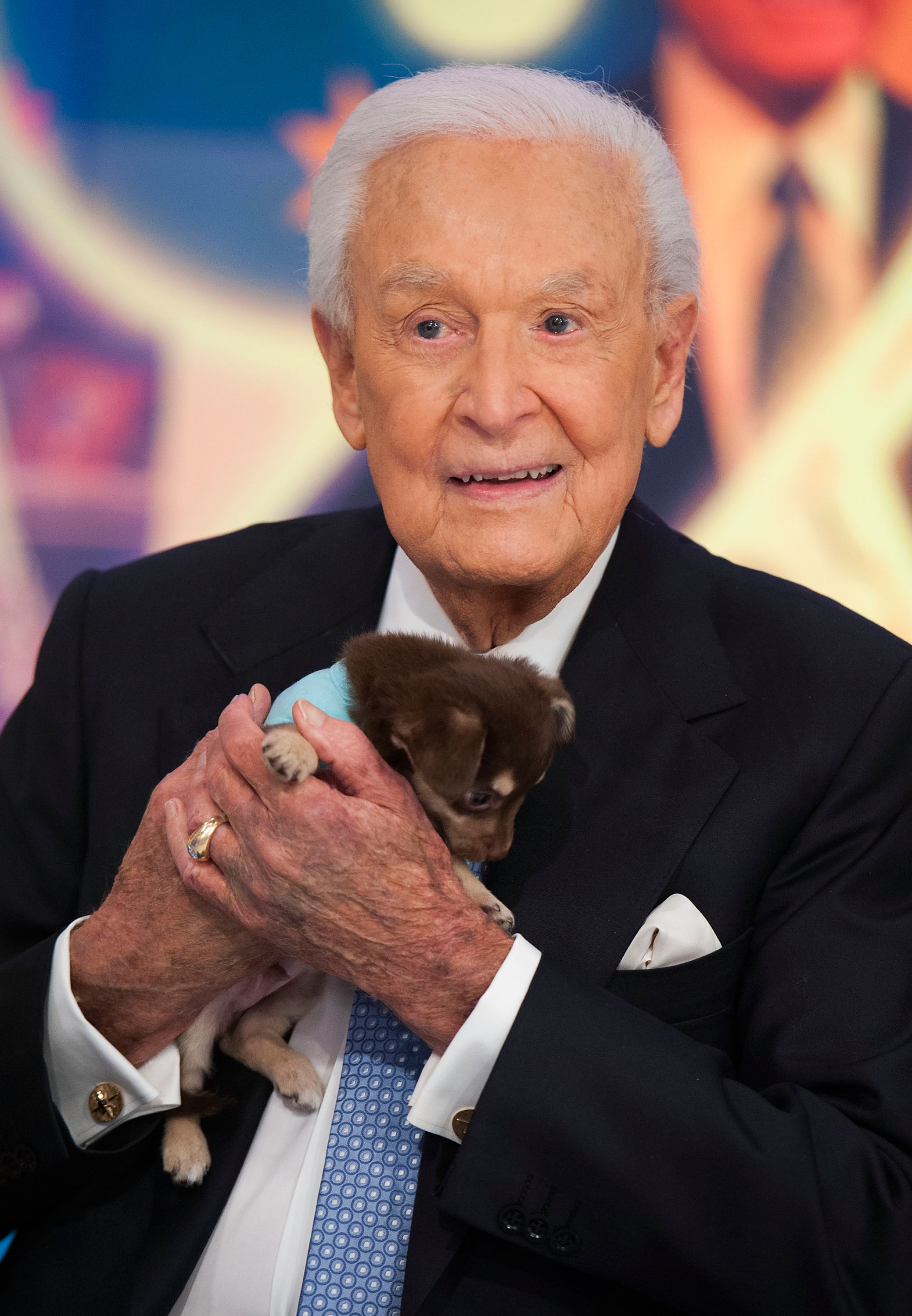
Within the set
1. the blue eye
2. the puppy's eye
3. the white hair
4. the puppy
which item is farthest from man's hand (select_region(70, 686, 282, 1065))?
the white hair

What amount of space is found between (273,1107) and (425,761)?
2.54ft

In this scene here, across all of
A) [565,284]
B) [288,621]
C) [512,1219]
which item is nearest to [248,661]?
[288,621]

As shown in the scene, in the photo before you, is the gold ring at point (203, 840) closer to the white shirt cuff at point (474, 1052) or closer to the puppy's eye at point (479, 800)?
the puppy's eye at point (479, 800)

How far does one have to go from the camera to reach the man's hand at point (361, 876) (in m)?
2.01

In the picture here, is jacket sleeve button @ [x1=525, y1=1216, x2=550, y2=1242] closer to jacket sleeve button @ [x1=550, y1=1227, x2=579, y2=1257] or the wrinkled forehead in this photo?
jacket sleeve button @ [x1=550, y1=1227, x2=579, y2=1257]

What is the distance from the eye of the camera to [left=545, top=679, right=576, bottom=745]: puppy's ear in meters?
2.17

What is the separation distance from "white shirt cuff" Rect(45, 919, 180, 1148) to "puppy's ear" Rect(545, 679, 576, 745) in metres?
0.96

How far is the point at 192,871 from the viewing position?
2.14m

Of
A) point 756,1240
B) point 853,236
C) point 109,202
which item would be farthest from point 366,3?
point 756,1240

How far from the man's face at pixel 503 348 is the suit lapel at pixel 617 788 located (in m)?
0.22

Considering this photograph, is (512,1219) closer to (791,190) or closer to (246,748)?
(246,748)

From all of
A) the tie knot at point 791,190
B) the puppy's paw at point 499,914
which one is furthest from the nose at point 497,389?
the tie knot at point 791,190

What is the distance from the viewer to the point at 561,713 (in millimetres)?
2172

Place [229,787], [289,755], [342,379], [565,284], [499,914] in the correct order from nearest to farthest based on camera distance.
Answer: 1. [289,755]
2. [229,787]
3. [499,914]
4. [565,284]
5. [342,379]
